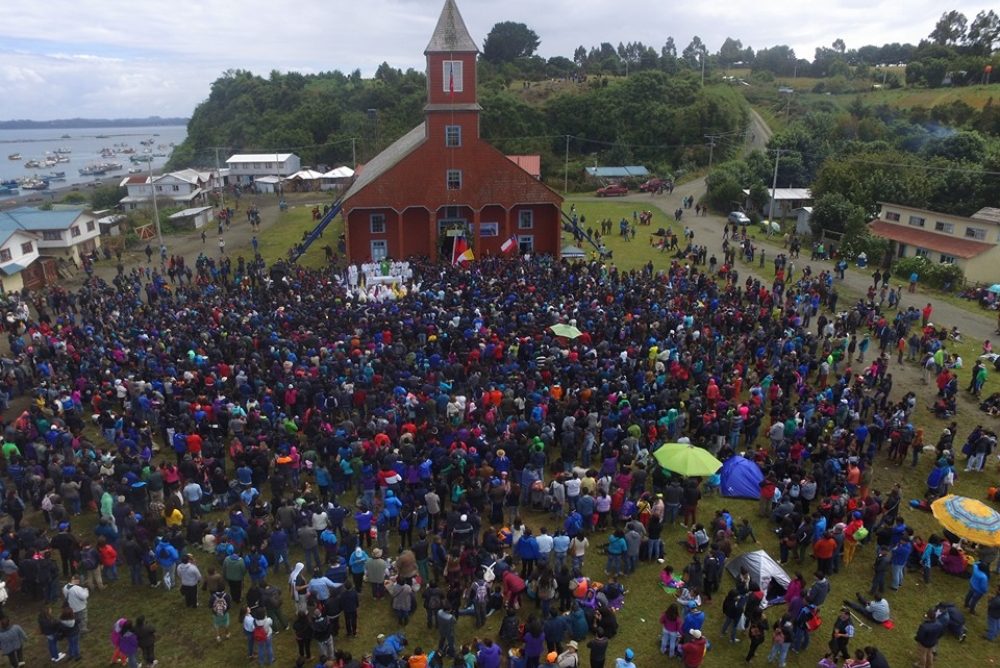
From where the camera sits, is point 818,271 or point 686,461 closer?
point 686,461

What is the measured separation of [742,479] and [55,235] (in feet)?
139

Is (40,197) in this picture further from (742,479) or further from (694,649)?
(694,649)

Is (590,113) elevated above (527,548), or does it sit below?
above

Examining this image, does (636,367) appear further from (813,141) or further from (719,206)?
(813,141)

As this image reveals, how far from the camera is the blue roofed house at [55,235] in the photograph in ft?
128

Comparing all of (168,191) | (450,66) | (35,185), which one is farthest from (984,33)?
(35,185)

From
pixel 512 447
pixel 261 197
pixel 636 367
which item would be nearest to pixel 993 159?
pixel 636 367

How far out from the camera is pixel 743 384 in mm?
22828

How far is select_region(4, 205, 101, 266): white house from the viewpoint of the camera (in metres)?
41.0

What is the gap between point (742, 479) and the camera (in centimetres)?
1603

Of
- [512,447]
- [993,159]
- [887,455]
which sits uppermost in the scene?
[993,159]

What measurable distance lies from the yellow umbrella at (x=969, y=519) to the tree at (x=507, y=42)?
398 feet

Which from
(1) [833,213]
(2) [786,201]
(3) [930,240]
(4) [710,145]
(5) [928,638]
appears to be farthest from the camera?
(4) [710,145]

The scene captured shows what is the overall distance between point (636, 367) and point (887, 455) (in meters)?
7.26
